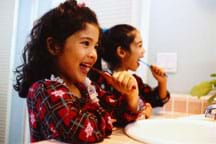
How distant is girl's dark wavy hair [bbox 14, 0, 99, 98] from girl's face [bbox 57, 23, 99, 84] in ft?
0.06

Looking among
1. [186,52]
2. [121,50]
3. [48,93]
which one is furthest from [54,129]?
[186,52]

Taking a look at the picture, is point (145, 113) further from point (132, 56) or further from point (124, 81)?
point (124, 81)

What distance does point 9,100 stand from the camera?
2.24 metres

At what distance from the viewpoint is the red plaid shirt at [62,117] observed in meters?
0.56

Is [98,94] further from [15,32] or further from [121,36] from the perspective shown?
[15,32]

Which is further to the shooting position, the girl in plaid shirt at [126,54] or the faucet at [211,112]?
the girl in plaid shirt at [126,54]

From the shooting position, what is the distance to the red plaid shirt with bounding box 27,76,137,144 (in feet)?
1.84

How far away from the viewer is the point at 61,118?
0.56m

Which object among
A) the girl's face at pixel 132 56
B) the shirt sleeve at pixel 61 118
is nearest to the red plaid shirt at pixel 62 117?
the shirt sleeve at pixel 61 118

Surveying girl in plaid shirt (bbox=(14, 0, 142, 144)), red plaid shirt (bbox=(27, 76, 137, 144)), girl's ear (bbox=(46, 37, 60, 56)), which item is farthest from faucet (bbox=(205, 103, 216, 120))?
girl's ear (bbox=(46, 37, 60, 56))

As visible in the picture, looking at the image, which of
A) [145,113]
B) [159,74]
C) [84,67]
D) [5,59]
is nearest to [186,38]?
[159,74]

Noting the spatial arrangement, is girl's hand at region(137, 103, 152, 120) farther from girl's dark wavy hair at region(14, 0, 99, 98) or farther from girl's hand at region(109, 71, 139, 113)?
girl's dark wavy hair at region(14, 0, 99, 98)

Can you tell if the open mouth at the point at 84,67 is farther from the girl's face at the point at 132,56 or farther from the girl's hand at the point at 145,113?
the girl's face at the point at 132,56

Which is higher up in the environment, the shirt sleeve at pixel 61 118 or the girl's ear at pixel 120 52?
the girl's ear at pixel 120 52
